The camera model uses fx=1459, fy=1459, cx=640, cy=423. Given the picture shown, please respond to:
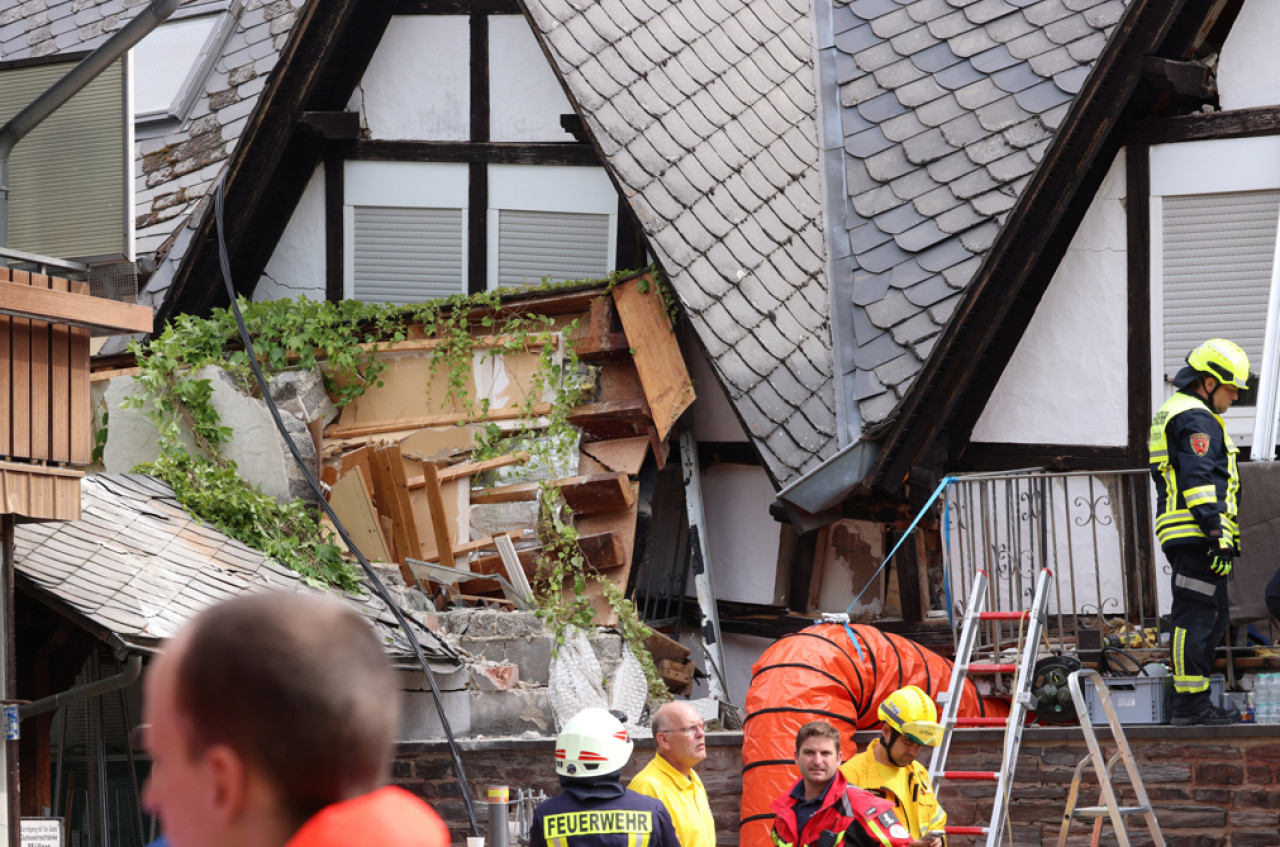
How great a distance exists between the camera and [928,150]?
10.1 meters

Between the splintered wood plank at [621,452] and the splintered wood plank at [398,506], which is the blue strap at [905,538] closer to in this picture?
the splintered wood plank at [621,452]

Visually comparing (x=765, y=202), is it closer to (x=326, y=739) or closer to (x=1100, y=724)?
(x=1100, y=724)

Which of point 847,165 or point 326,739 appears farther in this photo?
point 847,165

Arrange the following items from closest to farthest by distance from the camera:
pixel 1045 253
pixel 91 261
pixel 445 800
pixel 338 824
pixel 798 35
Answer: pixel 338 824
pixel 91 261
pixel 445 800
pixel 1045 253
pixel 798 35

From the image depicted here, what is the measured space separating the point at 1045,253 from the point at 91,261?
236 inches

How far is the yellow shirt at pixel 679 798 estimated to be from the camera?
6160mm

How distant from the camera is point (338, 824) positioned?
136 cm

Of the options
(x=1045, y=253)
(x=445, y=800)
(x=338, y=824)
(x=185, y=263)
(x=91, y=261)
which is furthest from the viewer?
(x=185, y=263)

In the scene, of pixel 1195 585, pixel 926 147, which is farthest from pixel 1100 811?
pixel 926 147

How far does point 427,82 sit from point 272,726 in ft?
34.9

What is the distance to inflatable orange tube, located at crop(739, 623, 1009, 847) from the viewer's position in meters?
7.55

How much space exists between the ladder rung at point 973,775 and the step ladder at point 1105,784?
1.24 feet

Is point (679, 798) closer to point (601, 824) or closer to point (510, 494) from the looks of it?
point (601, 824)

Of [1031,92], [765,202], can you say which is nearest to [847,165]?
[765,202]
